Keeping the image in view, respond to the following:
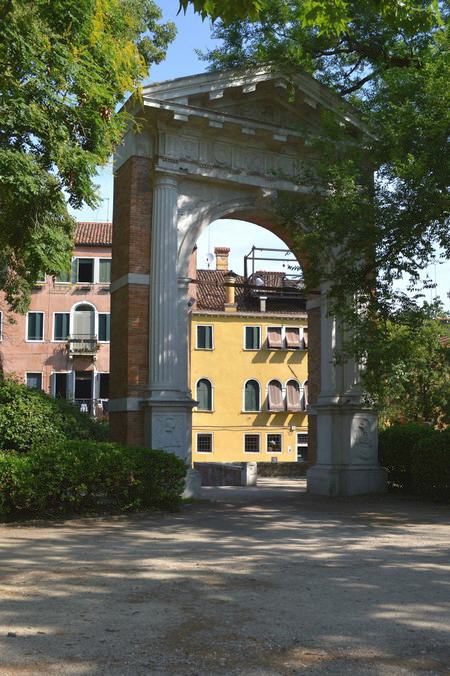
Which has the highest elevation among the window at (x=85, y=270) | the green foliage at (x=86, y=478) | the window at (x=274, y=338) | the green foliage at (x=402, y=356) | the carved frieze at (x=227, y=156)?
the window at (x=85, y=270)

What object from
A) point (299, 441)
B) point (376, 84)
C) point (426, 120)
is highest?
point (376, 84)

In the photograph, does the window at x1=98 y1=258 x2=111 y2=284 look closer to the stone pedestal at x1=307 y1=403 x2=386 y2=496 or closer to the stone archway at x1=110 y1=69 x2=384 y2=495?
the stone archway at x1=110 y1=69 x2=384 y2=495

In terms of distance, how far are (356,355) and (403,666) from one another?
369 inches

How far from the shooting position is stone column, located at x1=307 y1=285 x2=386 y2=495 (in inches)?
642

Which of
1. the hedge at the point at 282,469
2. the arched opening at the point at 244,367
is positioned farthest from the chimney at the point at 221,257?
the hedge at the point at 282,469

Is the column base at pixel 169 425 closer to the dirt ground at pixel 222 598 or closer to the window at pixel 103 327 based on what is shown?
the dirt ground at pixel 222 598

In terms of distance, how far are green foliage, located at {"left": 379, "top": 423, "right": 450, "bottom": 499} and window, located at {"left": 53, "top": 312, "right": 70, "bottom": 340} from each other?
2896cm

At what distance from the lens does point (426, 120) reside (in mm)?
12039

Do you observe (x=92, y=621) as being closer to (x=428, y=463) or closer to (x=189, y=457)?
(x=189, y=457)

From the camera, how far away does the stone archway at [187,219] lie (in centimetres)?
1462

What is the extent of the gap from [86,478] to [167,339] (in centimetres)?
410

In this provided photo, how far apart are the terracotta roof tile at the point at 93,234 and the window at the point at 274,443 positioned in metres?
15.1

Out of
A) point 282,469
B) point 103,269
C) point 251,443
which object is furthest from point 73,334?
point 282,469

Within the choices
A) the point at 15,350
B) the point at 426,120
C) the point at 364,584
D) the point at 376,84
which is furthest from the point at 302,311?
the point at 364,584
